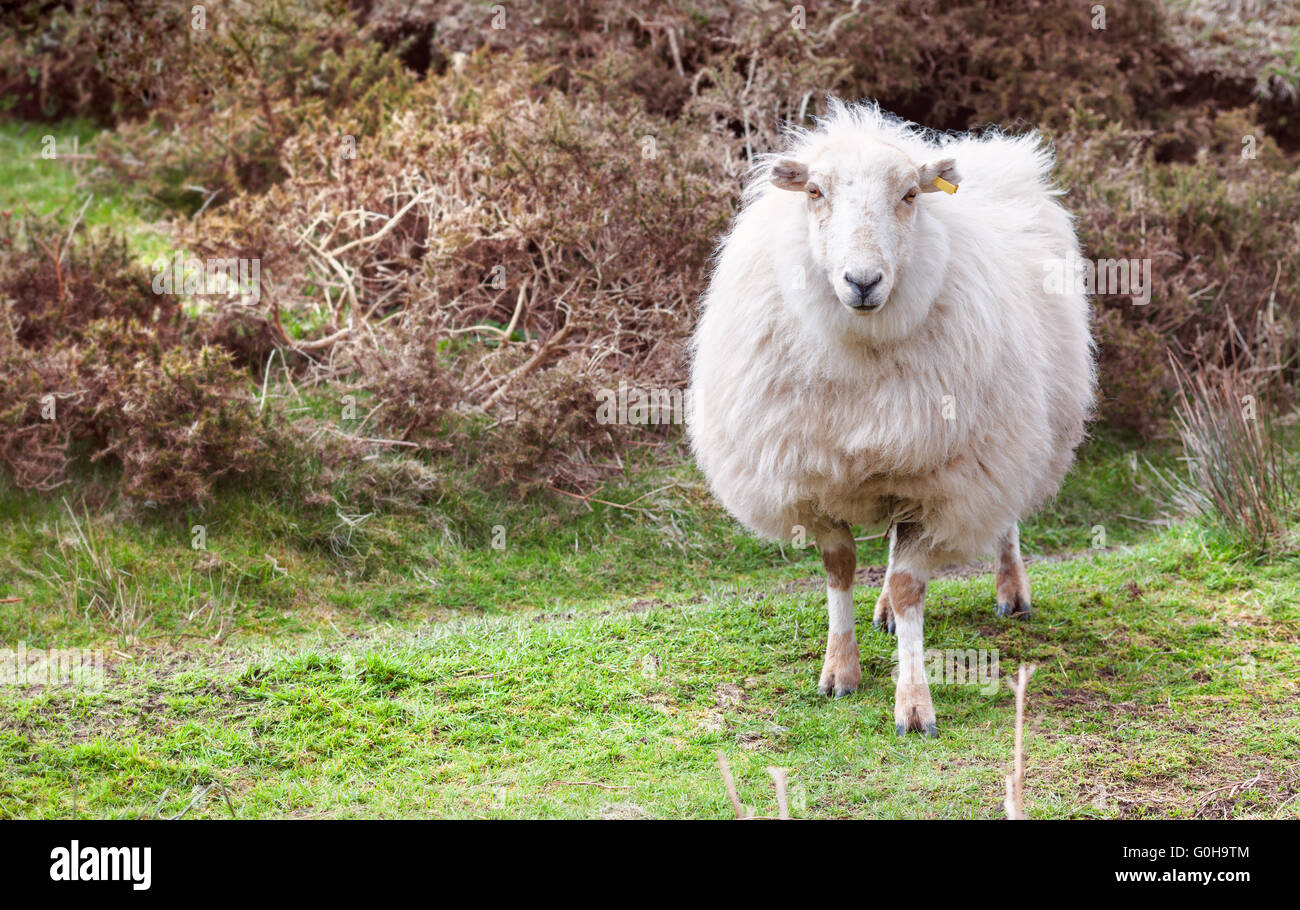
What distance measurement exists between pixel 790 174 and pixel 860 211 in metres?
0.37

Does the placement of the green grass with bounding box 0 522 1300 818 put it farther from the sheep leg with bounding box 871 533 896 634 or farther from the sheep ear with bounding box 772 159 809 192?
the sheep ear with bounding box 772 159 809 192

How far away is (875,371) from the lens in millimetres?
4875

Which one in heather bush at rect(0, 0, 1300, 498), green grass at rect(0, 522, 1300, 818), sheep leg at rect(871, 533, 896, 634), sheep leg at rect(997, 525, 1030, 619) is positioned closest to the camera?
green grass at rect(0, 522, 1300, 818)

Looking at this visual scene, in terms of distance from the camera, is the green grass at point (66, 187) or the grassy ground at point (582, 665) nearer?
the grassy ground at point (582, 665)

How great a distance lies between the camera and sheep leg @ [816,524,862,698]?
5453 millimetres

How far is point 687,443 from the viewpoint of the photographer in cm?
847

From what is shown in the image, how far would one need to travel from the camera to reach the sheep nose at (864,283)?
14.4ft

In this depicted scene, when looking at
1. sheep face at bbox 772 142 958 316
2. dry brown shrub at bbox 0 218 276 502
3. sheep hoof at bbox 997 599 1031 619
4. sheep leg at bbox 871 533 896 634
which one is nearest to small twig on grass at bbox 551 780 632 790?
sheep face at bbox 772 142 958 316

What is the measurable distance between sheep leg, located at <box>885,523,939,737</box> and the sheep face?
1.22 meters

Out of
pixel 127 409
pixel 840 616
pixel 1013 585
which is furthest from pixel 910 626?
pixel 127 409

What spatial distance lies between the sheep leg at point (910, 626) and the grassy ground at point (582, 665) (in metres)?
0.13

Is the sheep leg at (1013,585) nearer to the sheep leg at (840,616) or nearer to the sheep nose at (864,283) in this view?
the sheep leg at (840,616)

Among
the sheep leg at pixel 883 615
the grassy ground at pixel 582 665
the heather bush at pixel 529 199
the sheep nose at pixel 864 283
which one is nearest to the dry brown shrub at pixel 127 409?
the heather bush at pixel 529 199

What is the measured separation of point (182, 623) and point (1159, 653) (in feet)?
16.5
